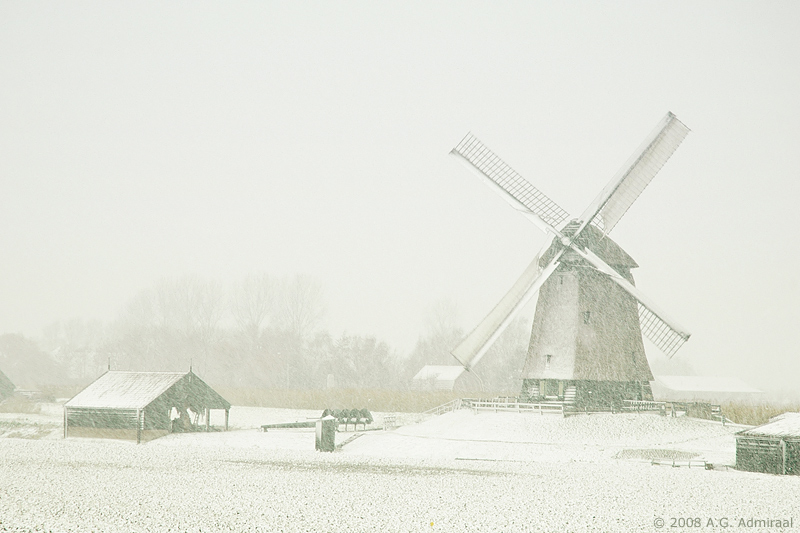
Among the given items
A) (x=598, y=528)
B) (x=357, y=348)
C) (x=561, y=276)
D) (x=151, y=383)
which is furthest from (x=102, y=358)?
(x=598, y=528)

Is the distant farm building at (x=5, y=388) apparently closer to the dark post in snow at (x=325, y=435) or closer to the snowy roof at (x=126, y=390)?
the snowy roof at (x=126, y=390)

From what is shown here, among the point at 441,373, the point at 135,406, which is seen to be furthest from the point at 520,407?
the point at 441,373

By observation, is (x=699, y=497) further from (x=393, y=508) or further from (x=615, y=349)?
(x=615, y=349)

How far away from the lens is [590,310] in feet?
85.0

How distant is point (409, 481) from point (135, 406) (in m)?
12.9

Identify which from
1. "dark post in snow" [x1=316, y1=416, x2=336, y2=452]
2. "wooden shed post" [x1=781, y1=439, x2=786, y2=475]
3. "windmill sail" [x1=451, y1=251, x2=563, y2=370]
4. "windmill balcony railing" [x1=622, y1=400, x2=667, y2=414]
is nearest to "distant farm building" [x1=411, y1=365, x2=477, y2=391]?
"windmill balcony railing" [x1=622, y1=400, x2=667, y2=414]

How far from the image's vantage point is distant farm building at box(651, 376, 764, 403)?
2579 inches

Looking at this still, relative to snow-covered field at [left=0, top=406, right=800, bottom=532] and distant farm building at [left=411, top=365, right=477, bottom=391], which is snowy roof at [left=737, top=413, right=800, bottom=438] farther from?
distant farm building at [left=411, top=365, right=477, bottom=391]

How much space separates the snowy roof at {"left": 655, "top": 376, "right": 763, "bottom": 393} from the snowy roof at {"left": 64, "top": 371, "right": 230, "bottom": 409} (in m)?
50.3

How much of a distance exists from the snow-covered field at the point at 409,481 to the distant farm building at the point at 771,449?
2.76ft

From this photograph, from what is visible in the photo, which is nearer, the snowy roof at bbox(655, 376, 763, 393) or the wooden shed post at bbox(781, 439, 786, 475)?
the wooden shed post at bbox(781, 439, 786, 475)

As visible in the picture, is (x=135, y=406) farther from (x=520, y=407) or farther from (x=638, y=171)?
(x=638, y=171)

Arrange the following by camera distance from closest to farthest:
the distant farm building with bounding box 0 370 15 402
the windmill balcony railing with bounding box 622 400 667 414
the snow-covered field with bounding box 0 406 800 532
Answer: the snow-covered field with bounding box 0 406 800 532 < the windmill balcony railing with bounding box 622 400 667 414 < the distant farm building with bounding box 0 370 15 402

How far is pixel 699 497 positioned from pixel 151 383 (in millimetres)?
19067
